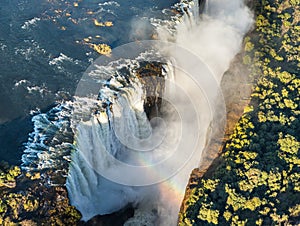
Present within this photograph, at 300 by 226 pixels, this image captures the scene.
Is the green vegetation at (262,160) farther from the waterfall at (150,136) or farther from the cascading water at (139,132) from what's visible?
the cascading water at (139,132)

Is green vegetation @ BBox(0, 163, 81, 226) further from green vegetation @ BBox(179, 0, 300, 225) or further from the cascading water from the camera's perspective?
green vegetation @ BBox(179, 0, 300, 225)

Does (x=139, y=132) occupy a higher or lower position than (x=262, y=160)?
lower

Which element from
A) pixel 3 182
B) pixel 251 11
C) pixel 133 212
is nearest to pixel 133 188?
pixel 133 212

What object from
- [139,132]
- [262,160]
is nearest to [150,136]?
[139,132]

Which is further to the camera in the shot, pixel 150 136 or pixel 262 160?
pixel 150 136

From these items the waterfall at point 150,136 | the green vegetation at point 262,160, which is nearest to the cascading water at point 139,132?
the waterfall at point 150,136

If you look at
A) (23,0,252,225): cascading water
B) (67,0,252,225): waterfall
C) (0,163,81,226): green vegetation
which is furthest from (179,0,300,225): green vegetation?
(0,163,81,226): green vegetation

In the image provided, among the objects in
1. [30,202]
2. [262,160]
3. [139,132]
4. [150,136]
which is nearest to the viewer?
[30,202]

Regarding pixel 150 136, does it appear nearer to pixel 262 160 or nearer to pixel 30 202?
pixel 262 160
